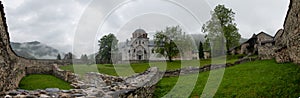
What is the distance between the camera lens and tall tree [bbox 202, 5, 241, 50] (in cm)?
4003

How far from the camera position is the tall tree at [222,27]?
40031mm

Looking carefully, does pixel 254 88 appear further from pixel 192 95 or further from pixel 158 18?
pixel 158 18

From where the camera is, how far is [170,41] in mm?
47219

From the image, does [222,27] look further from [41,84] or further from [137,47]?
[41,84]

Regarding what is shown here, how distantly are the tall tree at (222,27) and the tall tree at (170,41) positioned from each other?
5232mm

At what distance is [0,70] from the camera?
7.51 m

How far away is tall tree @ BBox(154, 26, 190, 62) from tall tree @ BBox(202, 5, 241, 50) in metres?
5.23

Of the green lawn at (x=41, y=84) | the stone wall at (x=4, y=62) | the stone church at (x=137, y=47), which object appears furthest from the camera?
the stone church at (x=137, y=47)

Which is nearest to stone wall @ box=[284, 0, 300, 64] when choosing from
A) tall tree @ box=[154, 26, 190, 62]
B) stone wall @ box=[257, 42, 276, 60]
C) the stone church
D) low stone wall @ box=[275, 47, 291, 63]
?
low stone wall @ box=[275, 47, 291, 63]

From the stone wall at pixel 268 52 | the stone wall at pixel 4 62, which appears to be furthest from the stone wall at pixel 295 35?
the stone wall at pixel 4 62

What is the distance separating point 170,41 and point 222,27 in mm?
10100

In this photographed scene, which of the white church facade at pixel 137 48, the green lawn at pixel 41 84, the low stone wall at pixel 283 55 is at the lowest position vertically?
the green lawn at pixel 41 84

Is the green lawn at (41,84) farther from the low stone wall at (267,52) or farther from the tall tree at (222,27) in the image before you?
the tall tree at (222,27)

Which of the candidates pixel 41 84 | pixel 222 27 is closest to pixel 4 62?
pixel 41 84
